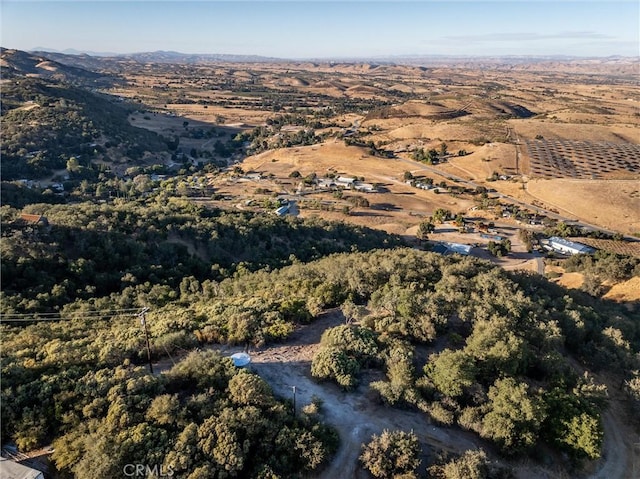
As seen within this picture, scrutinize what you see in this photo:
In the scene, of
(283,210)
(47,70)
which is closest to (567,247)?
(283,210)

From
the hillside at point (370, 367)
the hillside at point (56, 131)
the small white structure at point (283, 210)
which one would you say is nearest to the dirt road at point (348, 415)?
the hillside at point (370, 367)

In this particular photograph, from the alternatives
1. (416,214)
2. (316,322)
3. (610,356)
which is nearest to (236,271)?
(316,322)

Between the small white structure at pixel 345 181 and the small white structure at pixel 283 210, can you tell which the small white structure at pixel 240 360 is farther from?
the small white structure at pixel 345 181

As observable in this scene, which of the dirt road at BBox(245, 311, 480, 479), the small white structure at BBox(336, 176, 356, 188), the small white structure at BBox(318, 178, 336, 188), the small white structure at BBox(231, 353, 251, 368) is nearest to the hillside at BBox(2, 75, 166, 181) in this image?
the small white structure at BBox(318, 178, 336, 188)

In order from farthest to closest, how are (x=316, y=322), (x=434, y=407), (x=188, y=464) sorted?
(x=316, y=322) < (x=434, y=407) < (x=188, y=464)

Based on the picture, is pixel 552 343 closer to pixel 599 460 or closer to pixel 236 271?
pixel 599 460

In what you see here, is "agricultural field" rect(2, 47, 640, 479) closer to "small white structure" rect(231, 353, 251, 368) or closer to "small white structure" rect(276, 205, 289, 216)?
"small white structure" rect(231, 353, 251, 368)
